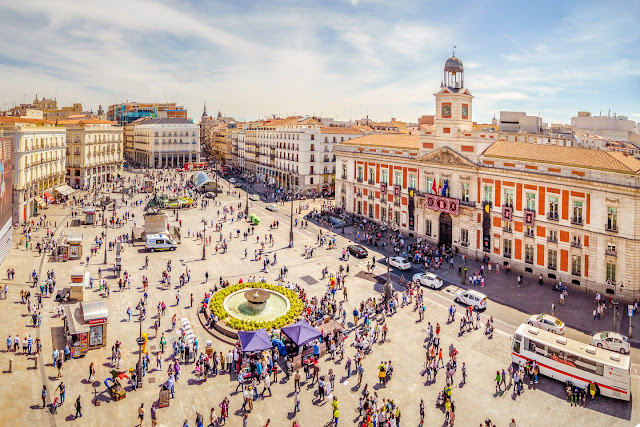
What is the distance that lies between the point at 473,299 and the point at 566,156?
16.3m

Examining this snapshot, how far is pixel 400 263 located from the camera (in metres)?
43.1

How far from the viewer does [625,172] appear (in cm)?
3359

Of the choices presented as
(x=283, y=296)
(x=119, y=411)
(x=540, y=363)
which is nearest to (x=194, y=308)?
(x=283, y=296)

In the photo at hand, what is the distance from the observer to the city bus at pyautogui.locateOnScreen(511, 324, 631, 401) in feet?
73.6

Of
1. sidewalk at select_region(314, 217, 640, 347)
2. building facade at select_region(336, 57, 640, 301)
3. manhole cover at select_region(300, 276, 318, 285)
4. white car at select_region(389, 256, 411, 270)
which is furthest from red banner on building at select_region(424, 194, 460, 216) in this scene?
manhole cover at select_region(300, 276, 318, 285)

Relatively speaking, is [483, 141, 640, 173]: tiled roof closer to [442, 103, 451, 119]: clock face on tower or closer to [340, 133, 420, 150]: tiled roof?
[442, 103, 451, 119]: clock face on tower

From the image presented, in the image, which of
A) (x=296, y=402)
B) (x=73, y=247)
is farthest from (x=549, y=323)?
(x=73, y=247)

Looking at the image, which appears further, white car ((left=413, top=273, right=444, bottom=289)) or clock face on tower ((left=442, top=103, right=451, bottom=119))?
clock face on tower ((left=442, top=103, right=451, bottom=119))

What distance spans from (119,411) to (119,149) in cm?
9495

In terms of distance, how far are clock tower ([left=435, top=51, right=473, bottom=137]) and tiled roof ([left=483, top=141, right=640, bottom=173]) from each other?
417 cm

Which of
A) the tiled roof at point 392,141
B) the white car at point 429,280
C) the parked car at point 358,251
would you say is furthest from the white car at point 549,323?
the tiled roof at point 392,141

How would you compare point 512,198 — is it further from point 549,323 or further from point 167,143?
point 167,143

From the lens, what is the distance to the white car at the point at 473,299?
111 ft

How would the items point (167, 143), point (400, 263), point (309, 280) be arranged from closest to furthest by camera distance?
point (309, 280) < point (400, 263) < point (167, 143)
